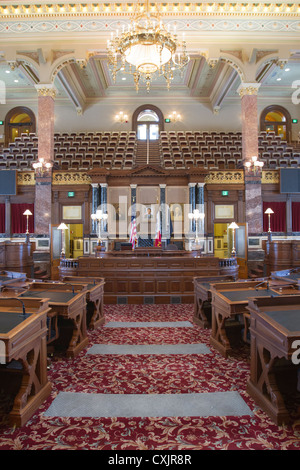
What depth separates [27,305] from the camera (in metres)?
3.17

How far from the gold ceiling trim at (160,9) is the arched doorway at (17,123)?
25.0ft

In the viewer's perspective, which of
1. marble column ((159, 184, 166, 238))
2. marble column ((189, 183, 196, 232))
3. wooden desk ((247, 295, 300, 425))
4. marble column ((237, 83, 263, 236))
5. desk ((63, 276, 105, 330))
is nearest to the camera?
wooden desk ((247, 295, 300, 425))

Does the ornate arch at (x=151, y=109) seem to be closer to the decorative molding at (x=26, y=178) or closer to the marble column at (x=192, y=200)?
the marble column at (x=192, y=200)

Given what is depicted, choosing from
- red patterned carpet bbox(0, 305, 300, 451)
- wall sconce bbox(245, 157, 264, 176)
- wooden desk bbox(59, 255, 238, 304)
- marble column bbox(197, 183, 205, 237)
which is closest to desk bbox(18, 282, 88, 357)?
red patterned carpet bbox(0, 305, 300, 451)

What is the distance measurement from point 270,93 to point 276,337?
18.7m

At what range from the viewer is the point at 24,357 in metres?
2.57

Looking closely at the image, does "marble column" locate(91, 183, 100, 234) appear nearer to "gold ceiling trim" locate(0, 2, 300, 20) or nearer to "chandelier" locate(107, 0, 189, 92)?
"chandelier" locate(107, 0, 189, 92)

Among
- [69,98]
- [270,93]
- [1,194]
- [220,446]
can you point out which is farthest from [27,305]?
[270,93]

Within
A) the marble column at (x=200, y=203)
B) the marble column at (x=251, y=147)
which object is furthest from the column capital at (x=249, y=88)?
the marble column at (x=200, y=203)

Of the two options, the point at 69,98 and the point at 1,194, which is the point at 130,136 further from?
Result: the point at 1,194

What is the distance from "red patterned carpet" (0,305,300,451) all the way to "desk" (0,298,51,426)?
12cm

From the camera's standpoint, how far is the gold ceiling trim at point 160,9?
10.9 meters

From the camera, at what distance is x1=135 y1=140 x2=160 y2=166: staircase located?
14880 millimetres

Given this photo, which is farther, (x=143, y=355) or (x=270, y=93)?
(x=270, y=93)
